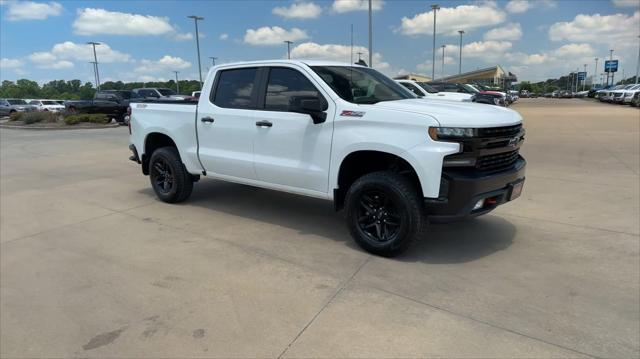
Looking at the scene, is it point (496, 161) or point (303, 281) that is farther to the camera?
point (496, 161)

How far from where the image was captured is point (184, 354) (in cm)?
298

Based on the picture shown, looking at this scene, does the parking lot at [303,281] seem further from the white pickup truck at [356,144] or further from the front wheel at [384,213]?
the white pickup truck at [356,144]

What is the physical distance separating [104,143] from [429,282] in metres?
13.4

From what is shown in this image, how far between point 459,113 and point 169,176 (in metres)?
4.25

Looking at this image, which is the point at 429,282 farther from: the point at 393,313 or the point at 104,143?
the point at 104,143

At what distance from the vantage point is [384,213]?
4457 millimetres

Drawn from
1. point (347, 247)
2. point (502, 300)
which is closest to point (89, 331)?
point (347, 247)

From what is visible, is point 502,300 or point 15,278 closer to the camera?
point 502,300

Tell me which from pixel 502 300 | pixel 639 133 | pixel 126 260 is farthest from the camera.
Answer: pixel 639 133

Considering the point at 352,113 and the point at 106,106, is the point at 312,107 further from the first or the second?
the point at 106,106

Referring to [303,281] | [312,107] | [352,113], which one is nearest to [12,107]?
[312,107]

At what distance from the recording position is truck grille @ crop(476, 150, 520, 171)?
416cm

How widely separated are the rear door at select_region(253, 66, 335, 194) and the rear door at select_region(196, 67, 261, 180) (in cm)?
15

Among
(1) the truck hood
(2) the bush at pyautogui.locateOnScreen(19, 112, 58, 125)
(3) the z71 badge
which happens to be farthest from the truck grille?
(2) the bush at pyautogui.locateOnScreen(19, 112, 58, 125)
